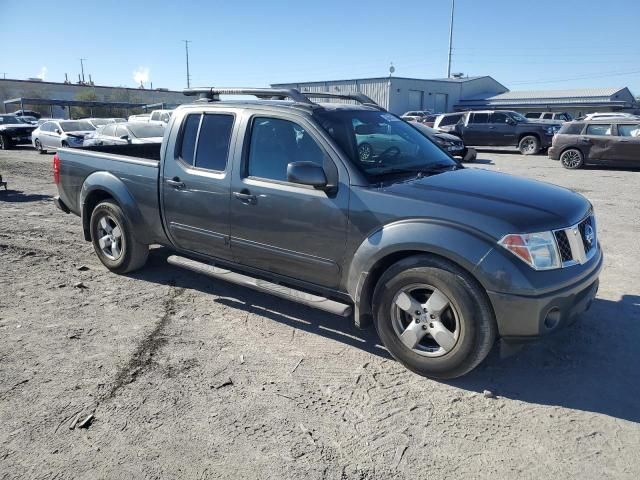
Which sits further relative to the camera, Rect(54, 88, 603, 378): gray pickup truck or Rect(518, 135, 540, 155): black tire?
Rect(518, 135, 540, 155): black tire

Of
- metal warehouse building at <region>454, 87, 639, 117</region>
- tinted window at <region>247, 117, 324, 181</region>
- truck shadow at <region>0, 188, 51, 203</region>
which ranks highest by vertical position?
metal warehouse building at <region>454, 87, 639, 117</region>

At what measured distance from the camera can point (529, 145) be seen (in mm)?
20750

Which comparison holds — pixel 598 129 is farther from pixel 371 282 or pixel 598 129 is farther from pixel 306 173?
pixel 306 173

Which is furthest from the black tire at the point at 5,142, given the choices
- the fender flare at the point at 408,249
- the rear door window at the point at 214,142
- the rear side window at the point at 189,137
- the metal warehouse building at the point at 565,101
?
the metal warehouse building at the point at 565,101

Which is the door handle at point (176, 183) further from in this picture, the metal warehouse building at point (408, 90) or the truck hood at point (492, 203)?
the metal warehouse building at point (408, 90)

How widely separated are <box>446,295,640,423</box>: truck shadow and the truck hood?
1064 millimetres

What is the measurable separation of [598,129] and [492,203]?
14.4 meters

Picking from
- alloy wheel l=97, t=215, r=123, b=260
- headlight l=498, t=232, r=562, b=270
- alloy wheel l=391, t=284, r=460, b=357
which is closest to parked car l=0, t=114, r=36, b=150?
alloy wheel l=97, t=215, r=123, b=260

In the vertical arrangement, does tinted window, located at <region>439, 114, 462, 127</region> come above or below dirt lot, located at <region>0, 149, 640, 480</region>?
above

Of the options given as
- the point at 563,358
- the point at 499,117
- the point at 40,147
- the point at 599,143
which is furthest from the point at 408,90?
the point at 563,358

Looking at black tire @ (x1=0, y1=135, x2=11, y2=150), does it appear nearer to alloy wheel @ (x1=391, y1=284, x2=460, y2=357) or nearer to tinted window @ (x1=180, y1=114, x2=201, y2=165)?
tinted window @ (x1=180, y1=114, x2=201, y2=165)

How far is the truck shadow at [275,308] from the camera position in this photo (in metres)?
4.22

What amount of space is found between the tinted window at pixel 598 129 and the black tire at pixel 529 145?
4.90m

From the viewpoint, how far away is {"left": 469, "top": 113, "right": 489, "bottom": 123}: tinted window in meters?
21.5
